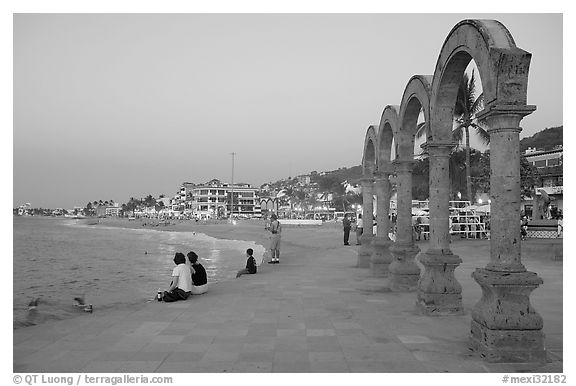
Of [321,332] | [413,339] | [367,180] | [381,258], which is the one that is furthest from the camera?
[367,180]

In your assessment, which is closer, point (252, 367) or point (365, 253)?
point (252, 367)

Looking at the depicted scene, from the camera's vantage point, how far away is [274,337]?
6418 mm

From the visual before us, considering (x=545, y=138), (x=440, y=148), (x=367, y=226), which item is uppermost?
(x=545, y=138)

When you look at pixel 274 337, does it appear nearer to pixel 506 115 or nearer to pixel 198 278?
pixel 198 278

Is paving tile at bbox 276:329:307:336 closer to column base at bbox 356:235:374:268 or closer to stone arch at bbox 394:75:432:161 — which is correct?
stone arch at bbox 394:75:432:161

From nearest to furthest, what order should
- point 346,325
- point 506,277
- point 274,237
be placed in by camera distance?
point 506,277 → point 346,325 → point 274,237

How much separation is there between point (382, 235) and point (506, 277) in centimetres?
735

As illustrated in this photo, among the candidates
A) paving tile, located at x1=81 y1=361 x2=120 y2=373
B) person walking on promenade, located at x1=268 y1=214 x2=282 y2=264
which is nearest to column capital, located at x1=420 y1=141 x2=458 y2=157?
paving tile, located at x1=81 y1=361 x2=120 y2=373

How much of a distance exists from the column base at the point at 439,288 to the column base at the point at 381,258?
455 centimetres

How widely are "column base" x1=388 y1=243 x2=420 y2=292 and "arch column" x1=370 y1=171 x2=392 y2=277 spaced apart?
2.21 m

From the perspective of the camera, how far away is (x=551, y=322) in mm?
7254

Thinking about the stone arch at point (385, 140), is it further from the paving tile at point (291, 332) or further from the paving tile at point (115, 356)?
the paving tile at point (115, 356)

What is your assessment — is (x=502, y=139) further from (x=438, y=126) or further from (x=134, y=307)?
(x=134, y=307)


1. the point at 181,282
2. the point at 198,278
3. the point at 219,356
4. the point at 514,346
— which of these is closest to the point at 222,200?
the point at 198,278
